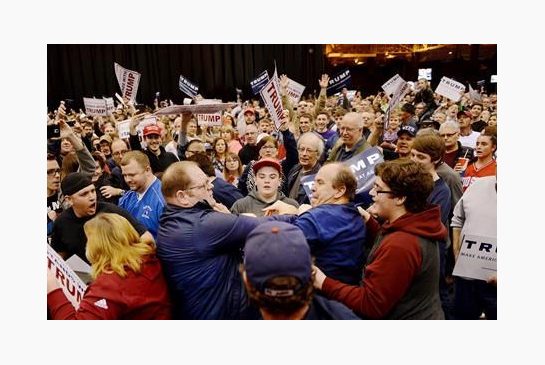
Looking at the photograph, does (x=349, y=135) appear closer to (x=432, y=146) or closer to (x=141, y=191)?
(x=432, y=146)

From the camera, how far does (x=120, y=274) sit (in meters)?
1.99

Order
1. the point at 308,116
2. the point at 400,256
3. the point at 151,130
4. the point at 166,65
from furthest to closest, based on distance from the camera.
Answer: the point at 308,116
the point at 151,130
the point at 166,65
the point at 400,256

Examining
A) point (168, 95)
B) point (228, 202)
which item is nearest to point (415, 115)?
point (228, 202)

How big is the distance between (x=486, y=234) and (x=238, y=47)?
1.72m

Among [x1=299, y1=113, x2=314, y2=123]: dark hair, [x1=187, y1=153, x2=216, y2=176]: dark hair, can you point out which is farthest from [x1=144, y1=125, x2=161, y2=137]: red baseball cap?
[x1=299, y1=113, x2=314, y2=123]: dark hair

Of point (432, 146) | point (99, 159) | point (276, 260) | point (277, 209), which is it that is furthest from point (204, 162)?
point (276, 260)

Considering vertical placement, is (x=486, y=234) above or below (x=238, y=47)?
below

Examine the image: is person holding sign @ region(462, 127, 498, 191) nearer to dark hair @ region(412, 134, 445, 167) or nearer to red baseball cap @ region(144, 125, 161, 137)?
dark hair @ region(412, 134, 445, 167)

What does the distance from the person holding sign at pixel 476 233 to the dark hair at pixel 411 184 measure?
74 cm

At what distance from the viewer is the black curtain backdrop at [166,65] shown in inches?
104

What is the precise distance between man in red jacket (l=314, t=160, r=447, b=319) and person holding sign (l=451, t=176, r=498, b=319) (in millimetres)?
624

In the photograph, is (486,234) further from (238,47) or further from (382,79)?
(238,47)

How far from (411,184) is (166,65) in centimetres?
152

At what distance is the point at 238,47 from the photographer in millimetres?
2656
